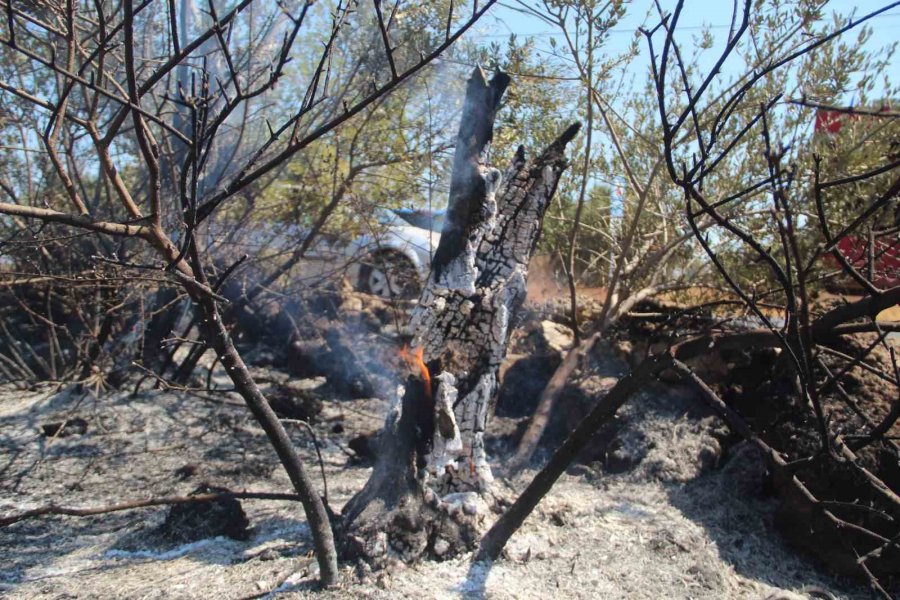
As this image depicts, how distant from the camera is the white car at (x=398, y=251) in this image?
5.51m

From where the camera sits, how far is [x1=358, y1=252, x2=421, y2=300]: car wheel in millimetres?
5648

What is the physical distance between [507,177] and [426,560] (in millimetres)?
2019

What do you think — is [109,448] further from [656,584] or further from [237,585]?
[656,584]

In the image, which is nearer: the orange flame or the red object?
the red object

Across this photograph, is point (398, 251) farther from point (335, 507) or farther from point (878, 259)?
point (878, 259)

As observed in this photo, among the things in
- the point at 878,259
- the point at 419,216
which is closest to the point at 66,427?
the point at 419,216

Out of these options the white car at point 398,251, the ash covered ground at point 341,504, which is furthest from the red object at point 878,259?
the white car at point 398,251

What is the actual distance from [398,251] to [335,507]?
3.45 m

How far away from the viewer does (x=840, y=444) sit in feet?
6.98

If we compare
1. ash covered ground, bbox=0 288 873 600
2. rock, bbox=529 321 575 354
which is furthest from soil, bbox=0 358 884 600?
rock, bbox=529 321 575 354

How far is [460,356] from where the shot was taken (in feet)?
11.0

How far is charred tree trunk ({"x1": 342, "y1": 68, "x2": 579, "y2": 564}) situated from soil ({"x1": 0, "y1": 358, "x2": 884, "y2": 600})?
18 cm

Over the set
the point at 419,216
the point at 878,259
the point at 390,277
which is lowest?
the point at 390,277

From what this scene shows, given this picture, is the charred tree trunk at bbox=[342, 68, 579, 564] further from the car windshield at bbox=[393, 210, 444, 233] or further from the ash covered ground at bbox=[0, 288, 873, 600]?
the car windshield at bbox=[393, 210, 444, 233]
